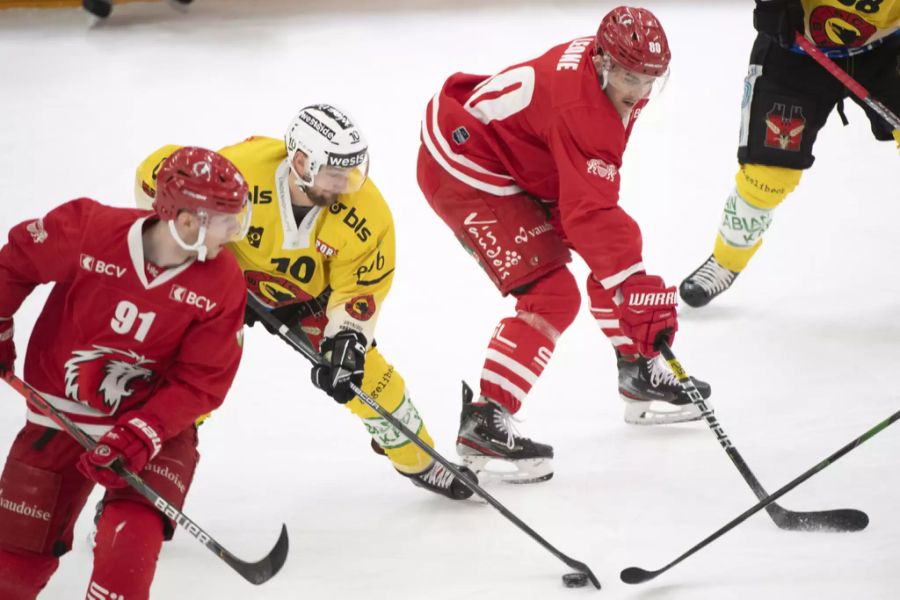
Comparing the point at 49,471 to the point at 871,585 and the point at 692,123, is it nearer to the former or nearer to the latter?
the point at 871,585

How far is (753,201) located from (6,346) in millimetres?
2236

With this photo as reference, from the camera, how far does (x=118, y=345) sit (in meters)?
2.23

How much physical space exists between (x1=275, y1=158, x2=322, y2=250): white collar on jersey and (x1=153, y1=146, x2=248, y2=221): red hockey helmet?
414 mm

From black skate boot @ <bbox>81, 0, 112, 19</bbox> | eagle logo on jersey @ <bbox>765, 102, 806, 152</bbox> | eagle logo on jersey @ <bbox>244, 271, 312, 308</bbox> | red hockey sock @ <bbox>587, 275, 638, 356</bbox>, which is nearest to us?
eagle logo on jersey @ <bbox>244, 271, 312, 308</bbox>

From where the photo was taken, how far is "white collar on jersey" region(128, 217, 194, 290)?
7.19ft

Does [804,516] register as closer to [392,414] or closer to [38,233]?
[392,414]

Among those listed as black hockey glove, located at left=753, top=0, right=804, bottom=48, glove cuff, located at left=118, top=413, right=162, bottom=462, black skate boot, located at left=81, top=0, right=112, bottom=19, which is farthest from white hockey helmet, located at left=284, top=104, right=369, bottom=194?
black skate boot, located at left=81, top=0, right=112, bottom=19

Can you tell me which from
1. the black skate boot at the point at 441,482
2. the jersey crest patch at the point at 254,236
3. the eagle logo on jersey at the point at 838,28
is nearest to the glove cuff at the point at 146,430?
the jersey crest patch at the point at 254,236

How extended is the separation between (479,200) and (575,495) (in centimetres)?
76

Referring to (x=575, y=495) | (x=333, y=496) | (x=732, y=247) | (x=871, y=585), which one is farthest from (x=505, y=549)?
(x=732, y=247)

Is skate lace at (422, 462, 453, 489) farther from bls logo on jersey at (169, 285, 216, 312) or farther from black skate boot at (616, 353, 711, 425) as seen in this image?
bls logo on jersey at (169, 285, 216, 312)

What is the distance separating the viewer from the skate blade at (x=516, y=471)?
2.98 metres

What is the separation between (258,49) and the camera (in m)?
6.07

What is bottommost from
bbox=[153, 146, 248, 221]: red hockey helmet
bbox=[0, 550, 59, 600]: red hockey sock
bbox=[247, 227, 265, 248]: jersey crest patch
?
bbox=[0, 550, 59, 600]: red hockey sock
